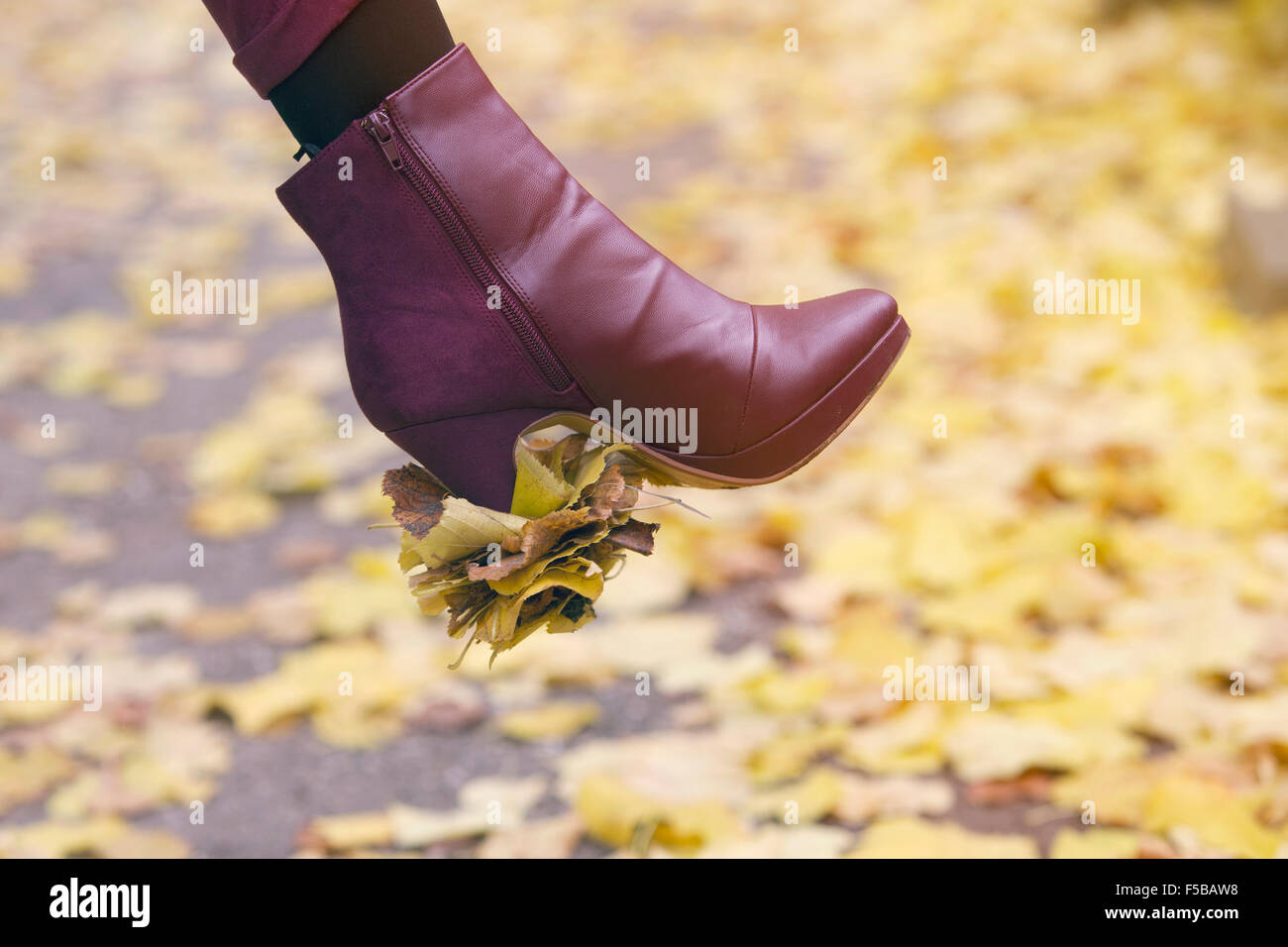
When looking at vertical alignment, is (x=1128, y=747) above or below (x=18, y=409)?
below

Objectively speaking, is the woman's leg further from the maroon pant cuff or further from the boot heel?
the boot heel

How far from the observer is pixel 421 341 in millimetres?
942

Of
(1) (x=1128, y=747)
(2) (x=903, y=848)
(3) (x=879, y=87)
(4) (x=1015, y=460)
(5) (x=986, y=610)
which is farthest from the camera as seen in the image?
(3) (x=879, y=87)

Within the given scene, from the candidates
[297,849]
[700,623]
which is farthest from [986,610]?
[297,849]

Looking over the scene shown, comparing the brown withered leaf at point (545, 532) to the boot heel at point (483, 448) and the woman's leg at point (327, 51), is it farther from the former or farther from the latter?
the woman's leg at point (327, 51)

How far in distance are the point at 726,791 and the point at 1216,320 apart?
1.47m

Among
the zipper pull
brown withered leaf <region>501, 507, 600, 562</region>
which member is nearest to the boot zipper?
the zipper pull

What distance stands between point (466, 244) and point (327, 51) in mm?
161

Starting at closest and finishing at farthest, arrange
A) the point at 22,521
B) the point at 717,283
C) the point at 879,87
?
the point at 22,521
the point at 717,283
the point at 879,87

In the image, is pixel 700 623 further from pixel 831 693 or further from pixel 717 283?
pixel 717 283

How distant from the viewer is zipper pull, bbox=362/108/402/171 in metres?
0.88

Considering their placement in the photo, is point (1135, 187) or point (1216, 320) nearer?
point (1216, 320)

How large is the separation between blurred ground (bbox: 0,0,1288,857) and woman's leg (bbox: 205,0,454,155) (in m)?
0.83

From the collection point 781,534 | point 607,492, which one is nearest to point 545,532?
point 607,492
